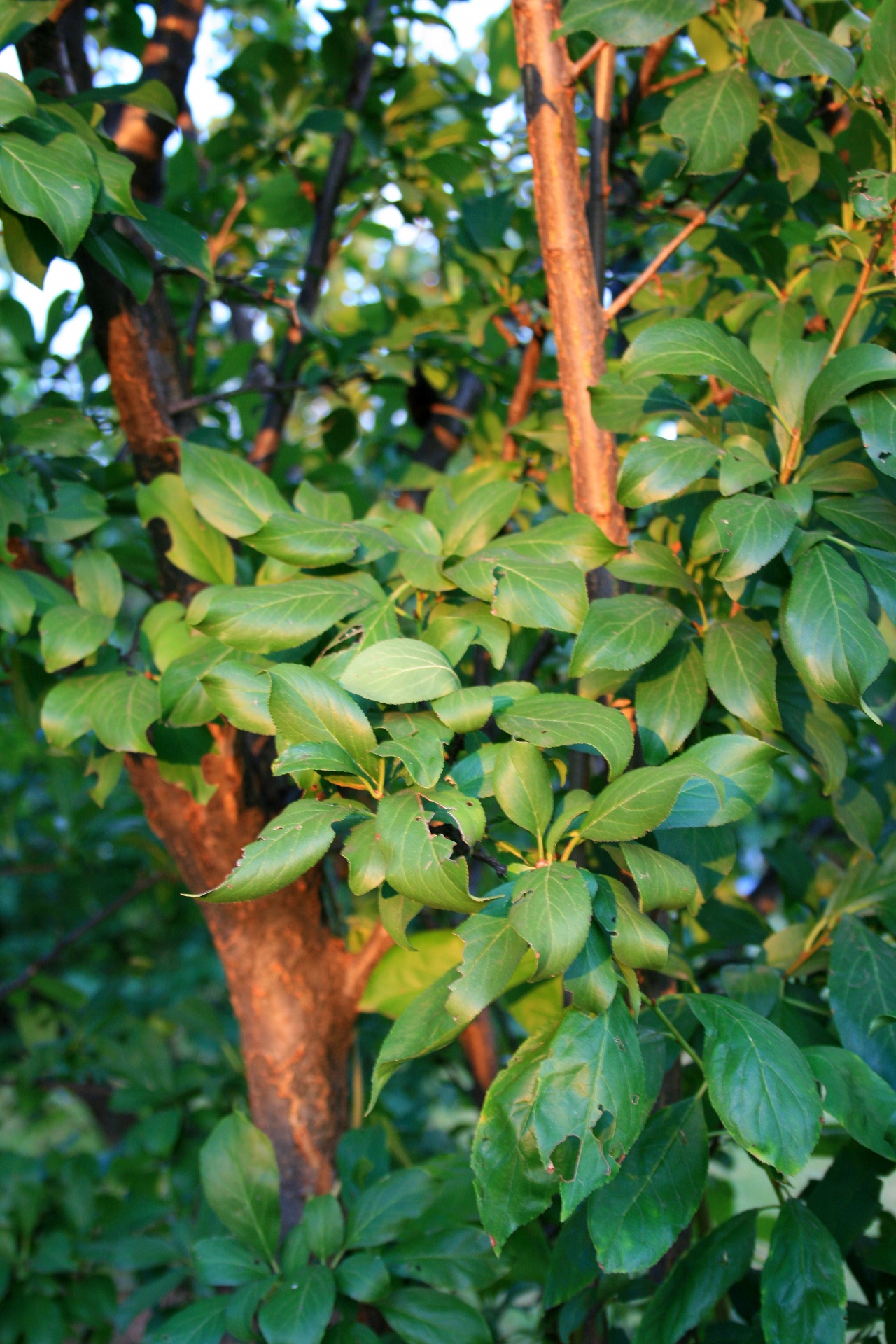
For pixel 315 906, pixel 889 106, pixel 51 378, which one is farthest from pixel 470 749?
pixel 51 378

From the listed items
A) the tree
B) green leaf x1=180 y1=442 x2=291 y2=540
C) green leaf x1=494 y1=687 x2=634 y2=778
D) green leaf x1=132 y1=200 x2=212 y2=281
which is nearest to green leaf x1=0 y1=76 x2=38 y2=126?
the tree

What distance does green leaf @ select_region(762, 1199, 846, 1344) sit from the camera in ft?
1.93

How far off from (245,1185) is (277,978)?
18 centimetres

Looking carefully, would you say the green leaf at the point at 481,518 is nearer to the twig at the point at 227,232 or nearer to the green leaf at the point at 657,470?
the green leaf at the point at 657,470

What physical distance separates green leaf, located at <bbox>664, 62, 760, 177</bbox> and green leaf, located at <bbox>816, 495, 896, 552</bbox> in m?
0.30

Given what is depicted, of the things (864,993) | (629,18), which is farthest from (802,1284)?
(629,18)

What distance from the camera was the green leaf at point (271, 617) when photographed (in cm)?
62

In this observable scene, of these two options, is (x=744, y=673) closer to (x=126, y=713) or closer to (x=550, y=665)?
(x=126, y=713)

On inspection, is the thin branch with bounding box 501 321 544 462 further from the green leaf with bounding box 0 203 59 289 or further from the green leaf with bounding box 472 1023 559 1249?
the green leaf with bounding box 472 1023 559 1249

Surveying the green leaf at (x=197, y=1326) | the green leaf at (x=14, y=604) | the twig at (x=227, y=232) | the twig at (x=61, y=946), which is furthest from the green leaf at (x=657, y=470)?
the twig at (x=61, y=946)

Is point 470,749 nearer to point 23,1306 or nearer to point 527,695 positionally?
point 527,695

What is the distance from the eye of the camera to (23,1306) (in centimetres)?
114

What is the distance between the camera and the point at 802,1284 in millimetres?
608

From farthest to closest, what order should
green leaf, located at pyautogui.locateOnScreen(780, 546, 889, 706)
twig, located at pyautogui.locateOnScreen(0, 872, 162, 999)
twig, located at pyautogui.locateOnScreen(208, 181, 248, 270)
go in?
twig, located at pyautogui.locateOnScreen(0, 872, 162, 999), twig, located at pyautogui.locateOnScreen(208, 181, 248, 270), green leaf, located at pyautogui.locateOnScreen(780, 546, 889, 706)
